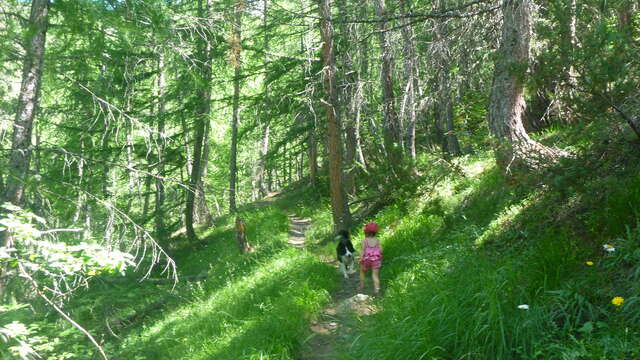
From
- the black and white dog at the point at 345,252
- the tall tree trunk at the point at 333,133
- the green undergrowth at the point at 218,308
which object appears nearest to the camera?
the green undergrowth at the point at 218,308

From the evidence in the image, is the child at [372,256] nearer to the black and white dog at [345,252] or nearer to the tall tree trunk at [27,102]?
the black and white dog at [345,252]

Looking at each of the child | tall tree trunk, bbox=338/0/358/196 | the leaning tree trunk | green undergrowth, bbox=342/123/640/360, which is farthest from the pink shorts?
tall tree trunk, bbox=338/0/358/196

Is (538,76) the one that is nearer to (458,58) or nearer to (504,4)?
(504,4)

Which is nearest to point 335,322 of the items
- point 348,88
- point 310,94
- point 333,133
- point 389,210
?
point 389,210

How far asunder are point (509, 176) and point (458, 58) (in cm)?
249

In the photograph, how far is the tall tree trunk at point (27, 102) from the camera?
6234mm

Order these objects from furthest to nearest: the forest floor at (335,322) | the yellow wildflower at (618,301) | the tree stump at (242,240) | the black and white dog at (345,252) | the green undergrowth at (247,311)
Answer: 1. the tree stump at (242,240)
2. the black and white dog at (345,252)
3. the green undergrowth at (247,311)
4. the forest floor at (335,322)
5. the yellow wildflower at (618,301)

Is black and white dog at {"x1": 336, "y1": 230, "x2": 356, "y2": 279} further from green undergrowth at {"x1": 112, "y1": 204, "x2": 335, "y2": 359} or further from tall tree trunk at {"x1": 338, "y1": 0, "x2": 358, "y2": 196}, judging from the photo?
tall tree trunk at {"x1": 338, "y1": 0, "x2": 358, "y2": 196}

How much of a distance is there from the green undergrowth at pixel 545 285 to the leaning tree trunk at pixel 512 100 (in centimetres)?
49

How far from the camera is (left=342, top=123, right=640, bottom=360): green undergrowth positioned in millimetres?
3471

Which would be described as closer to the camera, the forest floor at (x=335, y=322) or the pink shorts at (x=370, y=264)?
the forest floor at (x=335, y=322)

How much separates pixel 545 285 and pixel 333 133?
847 cm

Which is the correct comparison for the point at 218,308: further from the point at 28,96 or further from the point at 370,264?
the point at 28,96

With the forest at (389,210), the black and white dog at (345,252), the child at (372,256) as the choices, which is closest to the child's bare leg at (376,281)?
the child at (372,256)
